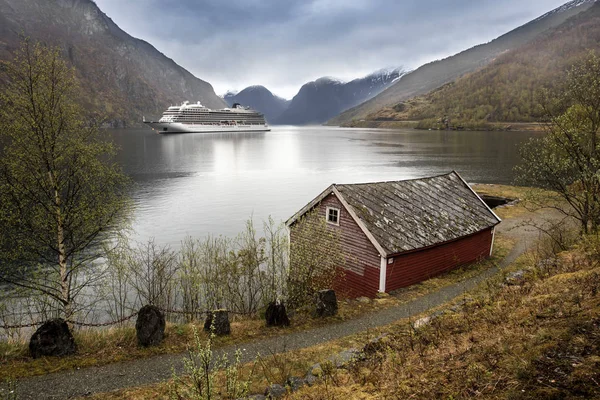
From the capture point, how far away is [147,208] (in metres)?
44.9

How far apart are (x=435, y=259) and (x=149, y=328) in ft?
52.7

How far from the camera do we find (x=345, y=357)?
11695mm

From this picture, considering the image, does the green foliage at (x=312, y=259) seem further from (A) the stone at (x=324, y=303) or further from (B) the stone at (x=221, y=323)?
(B) the stone at (x=221, y=323)

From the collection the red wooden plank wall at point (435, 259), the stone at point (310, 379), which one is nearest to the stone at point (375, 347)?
the stone at point (310, 379)

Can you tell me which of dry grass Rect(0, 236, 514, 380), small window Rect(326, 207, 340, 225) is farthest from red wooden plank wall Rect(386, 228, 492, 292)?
small window Rect(326, 207, 340, 225)

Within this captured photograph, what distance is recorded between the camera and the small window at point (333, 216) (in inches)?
831

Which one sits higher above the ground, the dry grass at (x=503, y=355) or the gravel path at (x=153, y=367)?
the dry grass at (x=503, y=355)

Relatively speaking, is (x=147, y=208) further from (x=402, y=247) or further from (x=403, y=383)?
(x=403, y=383)

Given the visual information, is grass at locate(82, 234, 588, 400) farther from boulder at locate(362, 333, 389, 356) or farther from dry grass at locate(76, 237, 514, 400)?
boulder at locate(362, 333, 389, 356)

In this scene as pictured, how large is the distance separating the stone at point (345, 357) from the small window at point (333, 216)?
966 cm

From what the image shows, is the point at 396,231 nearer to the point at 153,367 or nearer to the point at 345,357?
the point at 345,357

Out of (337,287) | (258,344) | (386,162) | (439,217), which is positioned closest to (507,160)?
(386,162)

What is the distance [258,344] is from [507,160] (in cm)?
9337

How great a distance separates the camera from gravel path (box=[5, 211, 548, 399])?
10.8 m
